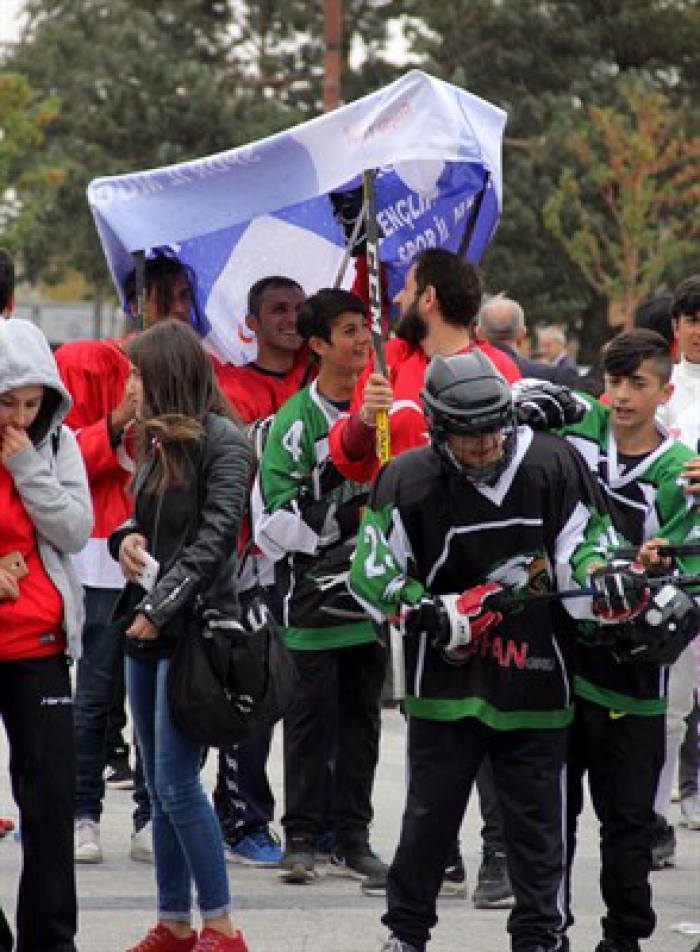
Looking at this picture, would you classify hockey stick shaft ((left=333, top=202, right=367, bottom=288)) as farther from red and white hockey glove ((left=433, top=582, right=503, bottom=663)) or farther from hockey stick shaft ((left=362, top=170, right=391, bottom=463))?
red and white hockey glove ((left=433, top=582, right=503, bottom=663))

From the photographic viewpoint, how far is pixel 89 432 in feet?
24.3

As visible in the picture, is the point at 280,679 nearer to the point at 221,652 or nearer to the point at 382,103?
the point at 221,652

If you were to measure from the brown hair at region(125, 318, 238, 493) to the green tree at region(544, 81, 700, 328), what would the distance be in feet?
89.3

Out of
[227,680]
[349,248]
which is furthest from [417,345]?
[227,680]

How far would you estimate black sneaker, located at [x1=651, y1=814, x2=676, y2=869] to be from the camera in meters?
7.92

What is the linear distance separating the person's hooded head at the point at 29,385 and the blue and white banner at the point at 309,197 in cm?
169

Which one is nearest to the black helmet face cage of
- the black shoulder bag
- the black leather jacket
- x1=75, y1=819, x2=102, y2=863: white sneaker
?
the black leather jacket

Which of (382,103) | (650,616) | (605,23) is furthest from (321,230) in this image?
(605,23)

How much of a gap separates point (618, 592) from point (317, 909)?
1979 millimetres

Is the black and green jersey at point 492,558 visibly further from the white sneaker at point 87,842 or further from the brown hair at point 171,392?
the white sneaker at point 87,842

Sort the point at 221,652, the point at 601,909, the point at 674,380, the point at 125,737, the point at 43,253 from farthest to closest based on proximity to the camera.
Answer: the point at 43,253
the point at 125,737
the point at 674,380
the point at 601,909
the point at 221,652

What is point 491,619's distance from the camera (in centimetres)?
555

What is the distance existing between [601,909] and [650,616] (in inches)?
71.4

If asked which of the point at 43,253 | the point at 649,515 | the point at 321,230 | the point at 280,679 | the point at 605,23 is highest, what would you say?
the point at 605,23
